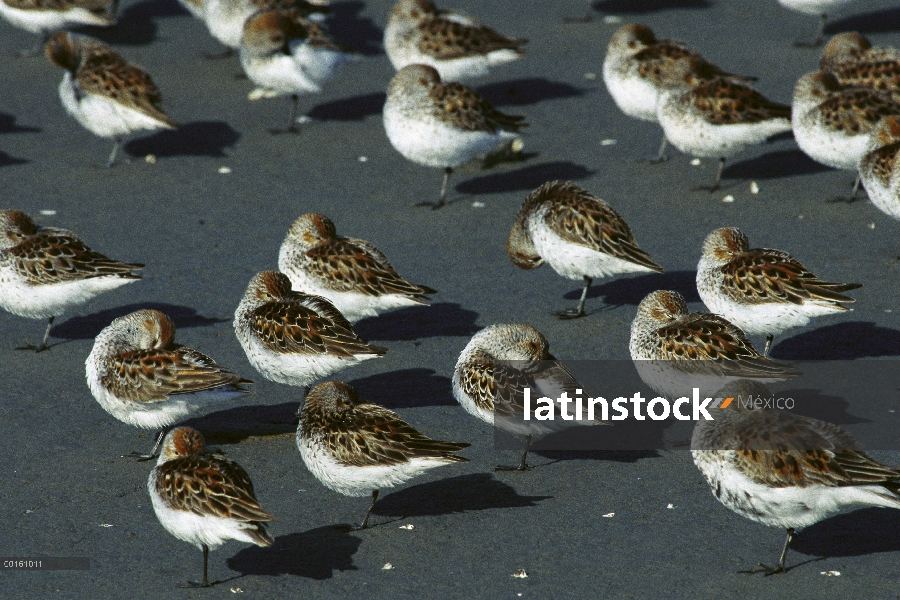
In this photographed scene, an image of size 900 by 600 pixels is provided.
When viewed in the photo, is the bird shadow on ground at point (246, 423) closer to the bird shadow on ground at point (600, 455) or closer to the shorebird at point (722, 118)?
the bird shadow on ground at point (600, 455)

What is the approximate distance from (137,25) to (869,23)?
12.9 m

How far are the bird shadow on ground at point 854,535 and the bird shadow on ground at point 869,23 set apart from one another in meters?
13.5

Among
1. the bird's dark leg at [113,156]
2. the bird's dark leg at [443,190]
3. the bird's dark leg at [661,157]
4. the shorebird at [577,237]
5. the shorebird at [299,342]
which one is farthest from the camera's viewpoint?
the bird's dark leg at [113,156]

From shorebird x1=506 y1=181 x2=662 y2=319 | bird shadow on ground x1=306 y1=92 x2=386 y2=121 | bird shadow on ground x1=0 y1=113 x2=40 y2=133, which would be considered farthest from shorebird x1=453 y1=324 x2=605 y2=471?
bird shadow on ground x1=0 y1=113 x2=40 y2=133

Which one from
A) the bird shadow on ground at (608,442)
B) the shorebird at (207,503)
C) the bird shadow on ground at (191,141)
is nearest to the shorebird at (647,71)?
the bird shadow on ground at (191,141)

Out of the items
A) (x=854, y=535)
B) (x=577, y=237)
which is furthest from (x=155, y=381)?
(x=854, y=535)

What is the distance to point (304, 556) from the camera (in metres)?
8.28

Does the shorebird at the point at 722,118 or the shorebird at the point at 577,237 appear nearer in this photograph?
the shorebird at the point at 577,237

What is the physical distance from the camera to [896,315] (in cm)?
1180

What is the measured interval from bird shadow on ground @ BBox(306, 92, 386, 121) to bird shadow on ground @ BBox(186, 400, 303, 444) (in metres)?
8.12

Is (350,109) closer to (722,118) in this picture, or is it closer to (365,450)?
(722,118)

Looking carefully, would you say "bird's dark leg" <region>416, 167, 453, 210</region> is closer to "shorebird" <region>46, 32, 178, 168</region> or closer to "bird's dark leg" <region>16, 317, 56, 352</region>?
"shorebird" <region>46, 32, 178, 168</region>

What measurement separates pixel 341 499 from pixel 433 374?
2294 millimetres

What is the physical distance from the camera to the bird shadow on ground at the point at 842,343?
1118cm
